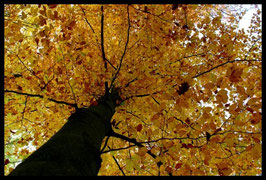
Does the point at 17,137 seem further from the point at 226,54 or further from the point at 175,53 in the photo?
the point at 226,54

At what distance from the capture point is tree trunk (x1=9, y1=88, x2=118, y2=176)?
1.27 meters

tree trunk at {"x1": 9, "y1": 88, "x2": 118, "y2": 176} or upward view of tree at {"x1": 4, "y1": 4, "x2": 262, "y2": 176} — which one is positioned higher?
upward view of tree at {"x1": 4, "y1": 4, "x2": 262, "y2": 176}

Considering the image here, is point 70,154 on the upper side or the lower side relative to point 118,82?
lower

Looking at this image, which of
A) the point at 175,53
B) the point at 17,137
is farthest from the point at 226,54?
the point at 17,137

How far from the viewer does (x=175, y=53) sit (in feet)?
19.2

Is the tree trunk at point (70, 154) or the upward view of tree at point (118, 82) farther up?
the upward view of tree at point (118, 82)

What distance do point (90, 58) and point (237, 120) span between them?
4.06m

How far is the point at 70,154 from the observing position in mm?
1522

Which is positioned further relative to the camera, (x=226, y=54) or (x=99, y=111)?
(x=226, y=54)

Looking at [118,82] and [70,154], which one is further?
[118,82]

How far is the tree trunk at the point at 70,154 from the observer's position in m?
1.27

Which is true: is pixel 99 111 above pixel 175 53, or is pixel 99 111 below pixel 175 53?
below
